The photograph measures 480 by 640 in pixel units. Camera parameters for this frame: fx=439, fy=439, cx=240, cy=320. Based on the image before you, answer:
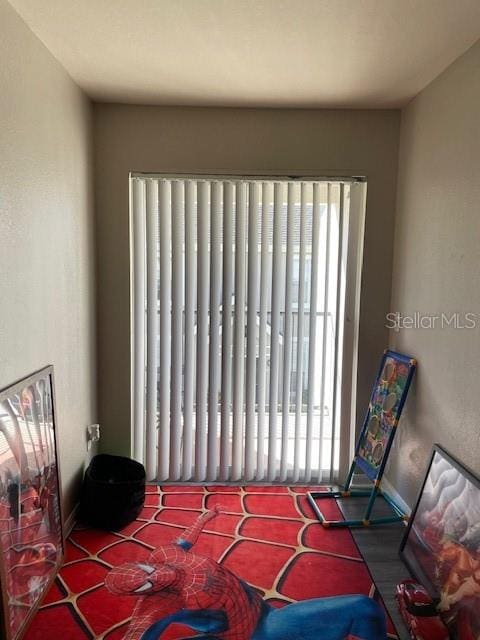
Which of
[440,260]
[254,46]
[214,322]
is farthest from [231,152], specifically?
[440,260]

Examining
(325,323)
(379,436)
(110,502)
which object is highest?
(325,323)

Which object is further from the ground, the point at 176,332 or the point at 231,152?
the point at 231,152

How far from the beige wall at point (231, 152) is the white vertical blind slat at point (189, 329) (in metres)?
0.25

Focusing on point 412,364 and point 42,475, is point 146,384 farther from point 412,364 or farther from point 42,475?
point 412,364

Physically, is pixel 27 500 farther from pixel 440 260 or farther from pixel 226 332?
pixel 440 260

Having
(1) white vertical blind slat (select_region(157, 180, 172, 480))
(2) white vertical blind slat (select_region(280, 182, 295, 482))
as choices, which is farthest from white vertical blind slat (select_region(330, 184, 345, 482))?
(1) white vertical blind slat (select_region(157, 180, 172, 480))

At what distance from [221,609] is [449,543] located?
0.99 m

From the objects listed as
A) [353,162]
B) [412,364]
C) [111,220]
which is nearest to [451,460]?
[412,364]

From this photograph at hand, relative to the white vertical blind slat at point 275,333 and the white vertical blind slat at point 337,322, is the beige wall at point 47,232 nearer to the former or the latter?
the white vertical blind slat at point 275,333

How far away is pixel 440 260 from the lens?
7.29 ft

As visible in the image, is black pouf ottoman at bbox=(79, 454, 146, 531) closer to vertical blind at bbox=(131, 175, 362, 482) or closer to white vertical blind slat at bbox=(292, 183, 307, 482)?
vertical blind at bbox=(131, 175, 362, 482)

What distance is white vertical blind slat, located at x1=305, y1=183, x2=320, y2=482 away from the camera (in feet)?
9.12

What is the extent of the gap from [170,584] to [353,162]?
2535 millimetres

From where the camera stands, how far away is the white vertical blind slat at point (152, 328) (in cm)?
278
